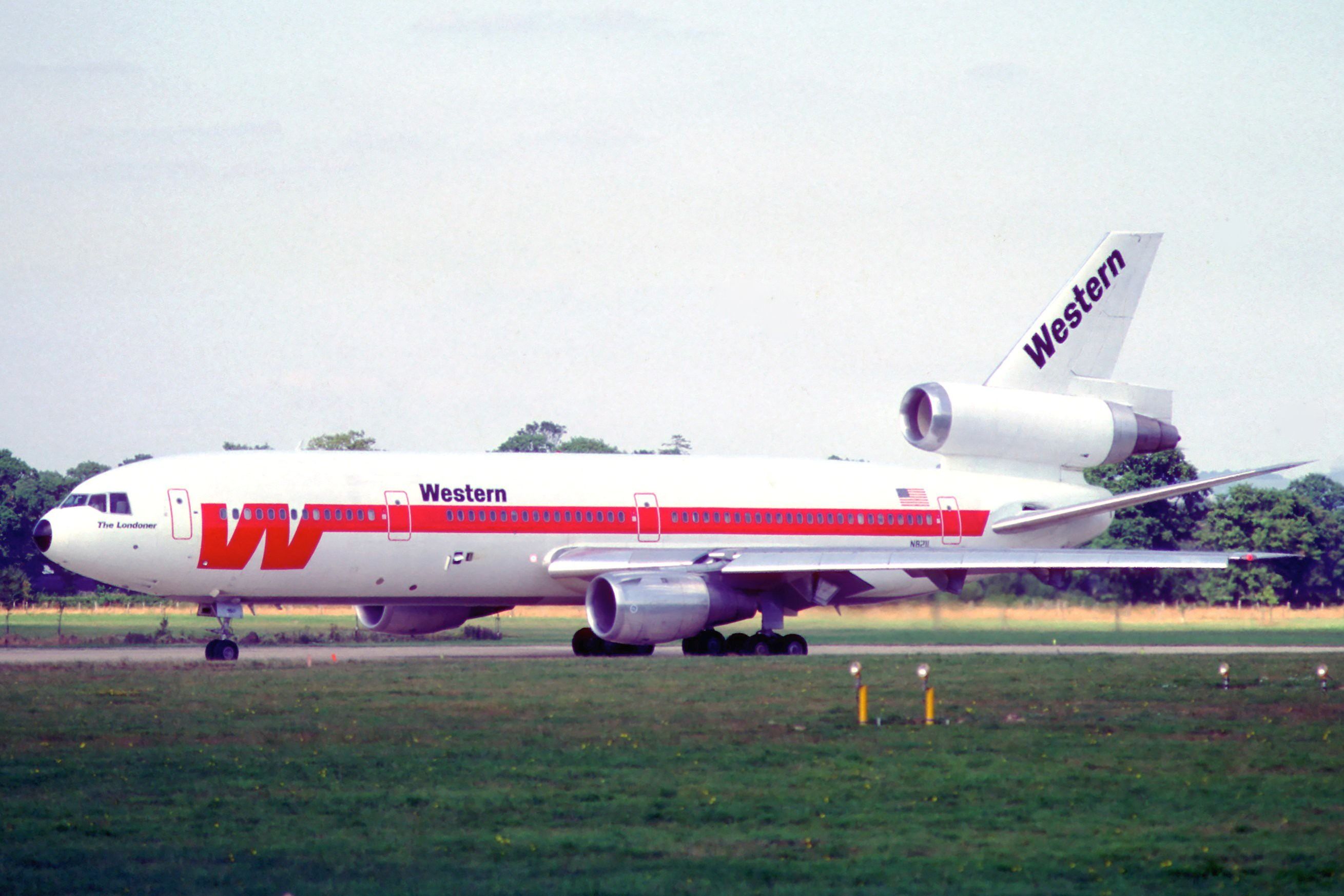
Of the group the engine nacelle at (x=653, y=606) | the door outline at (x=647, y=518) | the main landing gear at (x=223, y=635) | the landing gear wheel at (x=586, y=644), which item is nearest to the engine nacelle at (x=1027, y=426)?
the door outline at (x=647, y=518)

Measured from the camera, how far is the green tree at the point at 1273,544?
224ft

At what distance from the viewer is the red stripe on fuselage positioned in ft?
115

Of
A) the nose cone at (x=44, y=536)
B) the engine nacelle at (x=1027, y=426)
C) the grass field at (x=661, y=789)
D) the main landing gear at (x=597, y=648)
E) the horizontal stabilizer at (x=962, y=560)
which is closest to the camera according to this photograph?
the grass field at (x=661, y=789)

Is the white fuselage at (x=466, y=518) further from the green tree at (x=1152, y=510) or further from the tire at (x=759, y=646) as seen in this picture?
the green tree at (x=1152, y=510)

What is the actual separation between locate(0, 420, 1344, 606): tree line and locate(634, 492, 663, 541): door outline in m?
9.22

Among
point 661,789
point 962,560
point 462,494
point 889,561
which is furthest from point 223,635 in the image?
point 661,789

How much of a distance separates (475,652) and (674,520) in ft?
18.2

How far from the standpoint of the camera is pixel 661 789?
669 inches

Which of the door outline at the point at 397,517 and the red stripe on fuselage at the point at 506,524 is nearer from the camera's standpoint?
the red stripe on fuselage at the point at 506,524

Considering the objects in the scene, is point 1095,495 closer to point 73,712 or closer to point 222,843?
point 73,712

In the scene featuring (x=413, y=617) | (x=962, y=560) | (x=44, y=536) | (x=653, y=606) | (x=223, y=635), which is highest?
(x=44, y=536)

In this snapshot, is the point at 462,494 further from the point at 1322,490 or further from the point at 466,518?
the point at 1322,490

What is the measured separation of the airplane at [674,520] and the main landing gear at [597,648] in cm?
6

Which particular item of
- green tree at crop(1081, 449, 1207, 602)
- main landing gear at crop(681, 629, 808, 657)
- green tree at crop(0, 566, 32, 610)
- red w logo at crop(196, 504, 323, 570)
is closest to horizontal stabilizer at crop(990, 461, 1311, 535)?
main landing gear at crop(681, 629, 808, 657)
